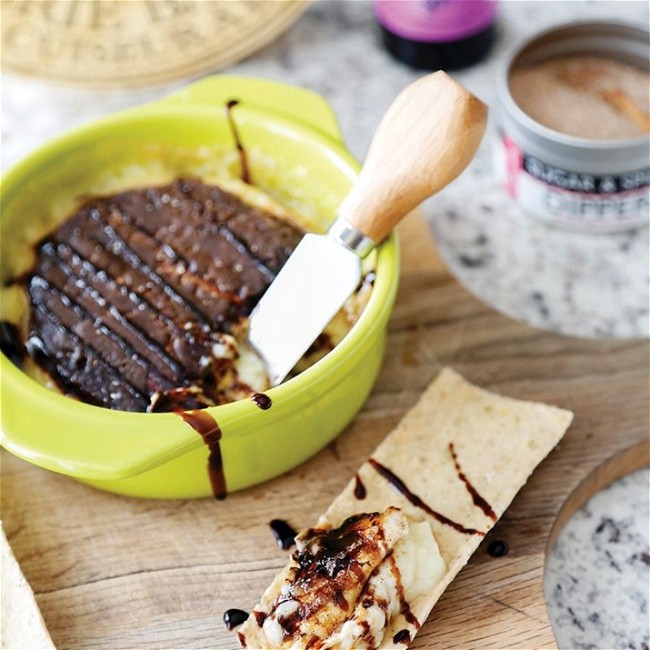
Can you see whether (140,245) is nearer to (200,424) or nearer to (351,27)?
(200,424)

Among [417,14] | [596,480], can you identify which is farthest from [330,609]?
[417,14]

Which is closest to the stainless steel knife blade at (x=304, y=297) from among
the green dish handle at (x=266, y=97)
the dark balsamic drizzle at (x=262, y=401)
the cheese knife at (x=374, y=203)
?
the cheese knife at (x=374, y=203)

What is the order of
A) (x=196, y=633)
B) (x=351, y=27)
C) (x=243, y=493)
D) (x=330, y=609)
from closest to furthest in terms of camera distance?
(x=330, y=609) < (x=196, y=633) < (x=243, y=493) < (x=351, y=27)

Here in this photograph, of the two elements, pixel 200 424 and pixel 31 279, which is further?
pixel 31 279

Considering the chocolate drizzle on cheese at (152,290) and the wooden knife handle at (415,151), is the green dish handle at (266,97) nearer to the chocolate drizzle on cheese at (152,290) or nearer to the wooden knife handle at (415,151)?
the chocolate drizzle on cheese at (152,290)

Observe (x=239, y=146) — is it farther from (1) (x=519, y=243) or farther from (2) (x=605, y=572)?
(2) (x=605, y=572)

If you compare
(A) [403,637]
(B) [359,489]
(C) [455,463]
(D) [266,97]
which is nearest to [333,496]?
(B) [359,489]

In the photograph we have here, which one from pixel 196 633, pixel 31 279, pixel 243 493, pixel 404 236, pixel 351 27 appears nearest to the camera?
pixel 196 633
